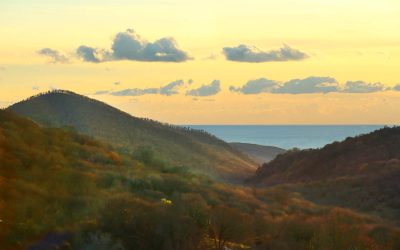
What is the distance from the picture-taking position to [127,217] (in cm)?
2281

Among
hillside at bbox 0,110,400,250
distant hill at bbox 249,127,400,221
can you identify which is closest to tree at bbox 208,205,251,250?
hillside at bbox 0,110,400,250

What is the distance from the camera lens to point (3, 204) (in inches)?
1050

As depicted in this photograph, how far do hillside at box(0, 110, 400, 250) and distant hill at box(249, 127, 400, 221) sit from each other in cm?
1405

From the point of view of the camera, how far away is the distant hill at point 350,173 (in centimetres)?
5369

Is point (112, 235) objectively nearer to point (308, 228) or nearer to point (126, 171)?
point (308, 228)

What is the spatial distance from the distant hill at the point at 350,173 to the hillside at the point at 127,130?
10.5 metres

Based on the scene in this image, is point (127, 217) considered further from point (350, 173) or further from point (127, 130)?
point (127, 130)

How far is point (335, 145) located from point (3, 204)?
69903 mm

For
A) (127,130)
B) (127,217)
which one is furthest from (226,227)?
(127,130)

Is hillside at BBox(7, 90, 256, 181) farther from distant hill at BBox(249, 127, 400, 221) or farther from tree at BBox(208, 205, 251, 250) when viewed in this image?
tree at BBox(208, 205, 251, 250)

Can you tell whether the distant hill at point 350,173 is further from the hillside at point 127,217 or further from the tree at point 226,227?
the tree at point 226,227

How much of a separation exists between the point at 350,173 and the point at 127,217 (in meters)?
54.6

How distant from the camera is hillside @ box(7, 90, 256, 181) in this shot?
103 m

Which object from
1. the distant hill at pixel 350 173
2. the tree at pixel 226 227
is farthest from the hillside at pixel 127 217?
the distant hill at pixel 350 173
